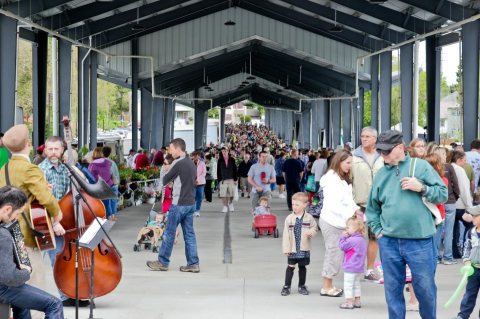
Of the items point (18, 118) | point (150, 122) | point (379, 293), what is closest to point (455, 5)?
point (18, 118)

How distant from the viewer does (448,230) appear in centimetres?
1384

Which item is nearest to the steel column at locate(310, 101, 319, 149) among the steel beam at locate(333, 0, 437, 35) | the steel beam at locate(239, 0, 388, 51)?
the steel beam at locate(239, 0, 388, 51)

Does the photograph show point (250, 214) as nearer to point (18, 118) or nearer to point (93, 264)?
point (18, 118)

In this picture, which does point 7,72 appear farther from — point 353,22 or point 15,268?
point 353,22

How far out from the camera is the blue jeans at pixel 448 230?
544 inches

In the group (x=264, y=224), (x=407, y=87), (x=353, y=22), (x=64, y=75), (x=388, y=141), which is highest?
(x=353, y=22)

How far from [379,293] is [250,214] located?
43.0ft

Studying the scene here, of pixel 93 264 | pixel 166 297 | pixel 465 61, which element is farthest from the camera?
pixel 465 61

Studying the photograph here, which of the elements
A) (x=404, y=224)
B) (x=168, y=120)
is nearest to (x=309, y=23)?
(x=168, y=120)

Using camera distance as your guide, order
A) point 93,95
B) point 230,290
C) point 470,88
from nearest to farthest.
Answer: point 230,290
point 470,88
point 93,95

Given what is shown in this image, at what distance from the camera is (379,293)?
11.1 meters

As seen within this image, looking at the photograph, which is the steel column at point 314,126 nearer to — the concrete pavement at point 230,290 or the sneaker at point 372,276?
the concrete pavement at point 230,290

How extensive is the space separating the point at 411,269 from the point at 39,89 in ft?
70.8

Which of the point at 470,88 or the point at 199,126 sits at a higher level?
the point at 199,126
